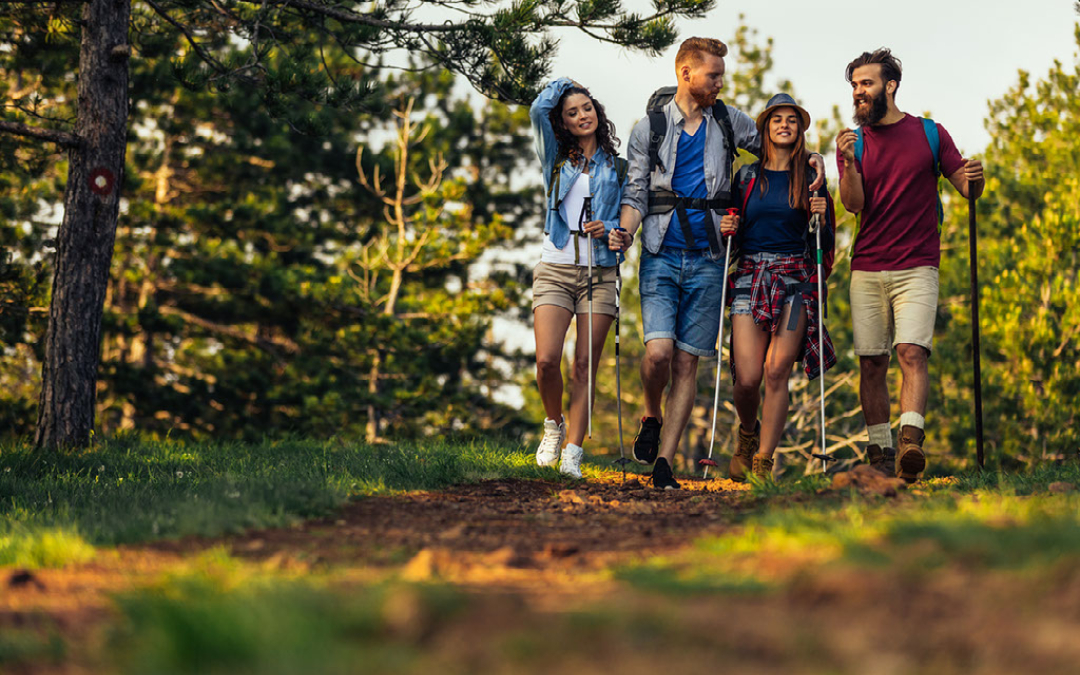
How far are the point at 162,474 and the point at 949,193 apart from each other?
23764 millimetres

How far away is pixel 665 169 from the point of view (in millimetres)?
6395

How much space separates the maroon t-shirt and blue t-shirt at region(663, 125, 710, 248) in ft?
2.80

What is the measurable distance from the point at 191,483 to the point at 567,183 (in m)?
2.89

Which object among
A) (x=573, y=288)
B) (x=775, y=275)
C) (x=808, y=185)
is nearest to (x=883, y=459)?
(x=775, y=275)

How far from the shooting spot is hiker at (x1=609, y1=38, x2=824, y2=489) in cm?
636

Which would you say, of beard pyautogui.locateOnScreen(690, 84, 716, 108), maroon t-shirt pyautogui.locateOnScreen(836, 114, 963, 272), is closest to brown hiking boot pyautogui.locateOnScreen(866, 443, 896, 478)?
maroon t-shirt pyautogui.locateOnScreen(836, 114, 963, 272)

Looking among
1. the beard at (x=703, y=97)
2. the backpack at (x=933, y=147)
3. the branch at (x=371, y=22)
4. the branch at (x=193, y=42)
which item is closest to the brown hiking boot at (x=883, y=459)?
the backpack at (x=933, y=147)

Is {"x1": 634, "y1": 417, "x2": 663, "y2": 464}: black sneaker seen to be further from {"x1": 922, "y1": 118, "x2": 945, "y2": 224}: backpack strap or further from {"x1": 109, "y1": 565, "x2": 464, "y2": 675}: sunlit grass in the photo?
{"x1": 109, "y1": 565, "x2": 464, "y2": 675}: sunlit grass

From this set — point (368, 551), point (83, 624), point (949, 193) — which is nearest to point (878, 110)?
point (368, 551)

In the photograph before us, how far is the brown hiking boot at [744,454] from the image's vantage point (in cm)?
648

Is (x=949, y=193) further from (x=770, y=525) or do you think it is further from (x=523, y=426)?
(x=770, y=525)

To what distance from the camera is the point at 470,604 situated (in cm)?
253

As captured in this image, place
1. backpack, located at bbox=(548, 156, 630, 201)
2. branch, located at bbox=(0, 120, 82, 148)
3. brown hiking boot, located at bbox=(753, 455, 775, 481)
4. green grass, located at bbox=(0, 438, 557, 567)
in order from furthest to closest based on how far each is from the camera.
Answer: branch, located at bbox=(0, 120, 82, 148)
backpack, located at bbox=(548, 156, 630, 201)
brown hiking boot, located at bbox=(753, 455, 775, 481)
green grass, located at bbox=(0, 438, 557, 567)

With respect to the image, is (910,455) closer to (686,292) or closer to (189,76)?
(686,292)
